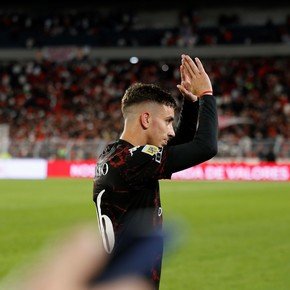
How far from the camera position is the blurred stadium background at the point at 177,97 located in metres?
11.8

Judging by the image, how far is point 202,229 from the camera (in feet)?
45.5

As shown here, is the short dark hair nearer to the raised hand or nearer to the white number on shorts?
the raised hand

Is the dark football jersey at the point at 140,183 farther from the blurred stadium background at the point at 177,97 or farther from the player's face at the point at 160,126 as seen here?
the blurred stadium background at the point at 177,97

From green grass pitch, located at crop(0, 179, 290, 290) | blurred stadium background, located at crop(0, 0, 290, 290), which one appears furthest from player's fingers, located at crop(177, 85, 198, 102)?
blurred stadium background, located at crop(0, 0, 290, 290)

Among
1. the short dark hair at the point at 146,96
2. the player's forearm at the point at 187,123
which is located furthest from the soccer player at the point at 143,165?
the player's forearm at the point at 187,123

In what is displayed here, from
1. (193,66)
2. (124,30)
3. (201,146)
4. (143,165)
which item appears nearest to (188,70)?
(193,66)

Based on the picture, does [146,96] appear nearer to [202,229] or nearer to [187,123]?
[187,123]

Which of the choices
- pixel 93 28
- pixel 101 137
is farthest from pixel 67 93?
pixel 101 137

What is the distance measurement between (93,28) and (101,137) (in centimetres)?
1560

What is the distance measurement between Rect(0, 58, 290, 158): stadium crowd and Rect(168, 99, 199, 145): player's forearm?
2663cm

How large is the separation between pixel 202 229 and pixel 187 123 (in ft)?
32.3

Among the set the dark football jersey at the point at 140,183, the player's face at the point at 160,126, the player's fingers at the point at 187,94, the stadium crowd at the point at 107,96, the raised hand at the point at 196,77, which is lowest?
the stadium crowd at the point at 107,96

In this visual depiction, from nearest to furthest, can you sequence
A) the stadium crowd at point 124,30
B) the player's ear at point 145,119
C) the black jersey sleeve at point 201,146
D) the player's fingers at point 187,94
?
1. the black jersey sleeve at point 201,146
2. the player's ear at point 145,119
3. the player's fingers at point 187,94
4. the stadium crowd at point 124,30

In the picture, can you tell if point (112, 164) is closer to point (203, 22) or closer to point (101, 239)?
point (101, 239)
